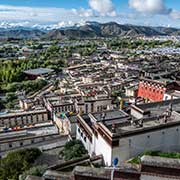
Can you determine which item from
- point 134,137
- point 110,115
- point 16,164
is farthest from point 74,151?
point 134,137

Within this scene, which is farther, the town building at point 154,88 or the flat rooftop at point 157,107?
the town building at point 154,88

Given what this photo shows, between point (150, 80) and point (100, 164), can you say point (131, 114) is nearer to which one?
point (100, 164)

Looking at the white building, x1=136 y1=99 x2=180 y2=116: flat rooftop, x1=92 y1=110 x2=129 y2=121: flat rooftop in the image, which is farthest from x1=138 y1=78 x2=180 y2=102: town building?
the white building

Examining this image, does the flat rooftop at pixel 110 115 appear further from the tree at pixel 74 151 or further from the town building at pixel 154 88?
the town building at pixel 154 88

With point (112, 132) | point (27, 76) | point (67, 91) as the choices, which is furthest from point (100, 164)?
point (27, 76)

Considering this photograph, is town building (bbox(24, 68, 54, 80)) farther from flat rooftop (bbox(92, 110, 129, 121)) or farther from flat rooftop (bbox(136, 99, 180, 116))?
flat rooftop (bbox(136, 99, 180, 116))

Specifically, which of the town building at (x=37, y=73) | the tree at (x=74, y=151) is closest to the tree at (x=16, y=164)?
the tree at (x=74, y=151)
